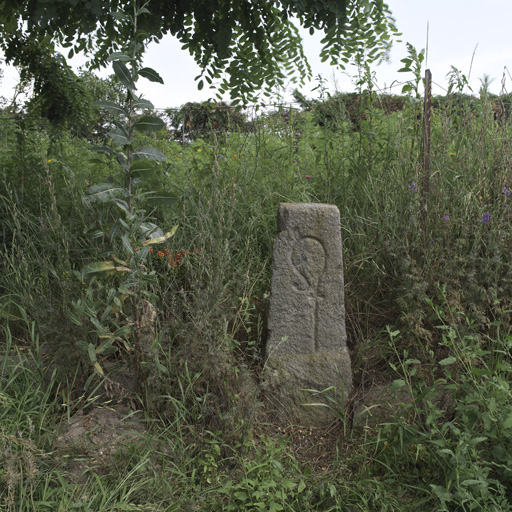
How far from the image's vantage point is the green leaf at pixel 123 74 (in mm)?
2297

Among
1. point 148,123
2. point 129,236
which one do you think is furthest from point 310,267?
point 148,123

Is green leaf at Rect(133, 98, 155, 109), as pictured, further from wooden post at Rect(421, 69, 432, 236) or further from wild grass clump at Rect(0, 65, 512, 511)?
wooden post at Rect(421, 69, 432, 236)

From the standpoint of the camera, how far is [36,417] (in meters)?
2.42

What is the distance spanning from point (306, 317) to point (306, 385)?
1.24ft

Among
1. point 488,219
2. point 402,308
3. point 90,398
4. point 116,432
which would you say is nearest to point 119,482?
point 116,432

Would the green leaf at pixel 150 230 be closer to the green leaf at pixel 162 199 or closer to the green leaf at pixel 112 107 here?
the green leaf at pixel 162 199

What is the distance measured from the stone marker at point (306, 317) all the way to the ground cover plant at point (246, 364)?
120 mm

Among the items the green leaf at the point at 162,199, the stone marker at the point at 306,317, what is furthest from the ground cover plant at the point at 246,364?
the stone marker at the point at 306,317

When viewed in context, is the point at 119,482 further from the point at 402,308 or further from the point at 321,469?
the point at 402,308

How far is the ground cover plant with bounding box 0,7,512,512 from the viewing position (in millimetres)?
2111

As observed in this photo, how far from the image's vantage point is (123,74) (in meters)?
2.32

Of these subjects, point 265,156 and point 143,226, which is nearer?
point 143,226

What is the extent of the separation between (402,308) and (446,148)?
128 centimetres

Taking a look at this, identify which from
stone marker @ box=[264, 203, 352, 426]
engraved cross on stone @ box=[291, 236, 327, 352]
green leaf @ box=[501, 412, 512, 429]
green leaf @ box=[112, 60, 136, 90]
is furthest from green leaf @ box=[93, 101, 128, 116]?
green leaf @ box=[501, 412, 512, 429]
